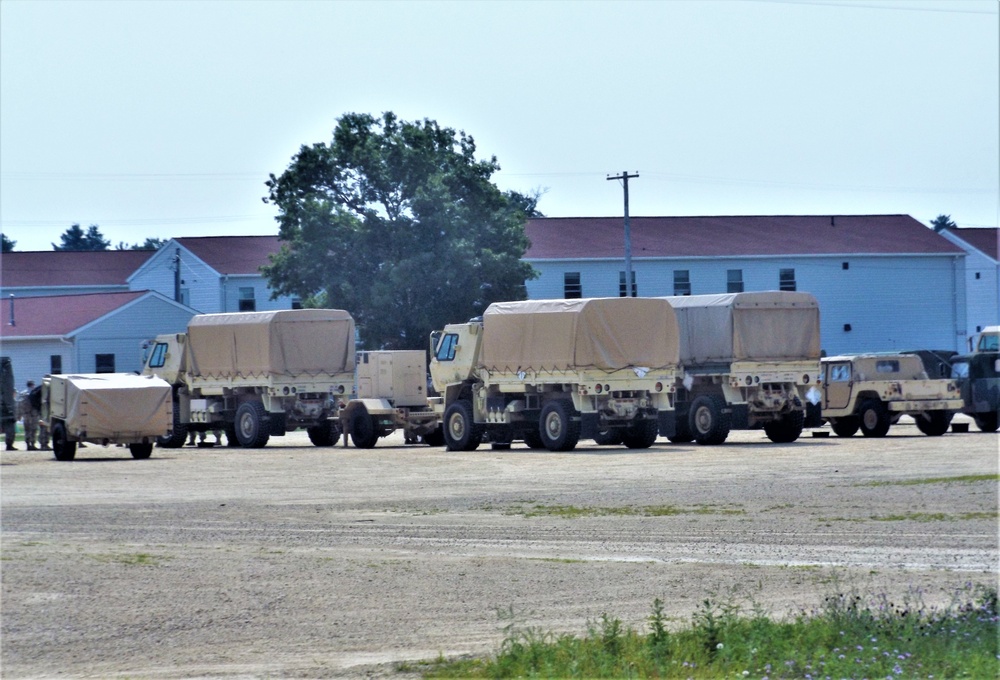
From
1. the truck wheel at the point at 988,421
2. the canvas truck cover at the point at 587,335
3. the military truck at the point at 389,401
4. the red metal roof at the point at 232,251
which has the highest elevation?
the red metal roof at the point at 232,251

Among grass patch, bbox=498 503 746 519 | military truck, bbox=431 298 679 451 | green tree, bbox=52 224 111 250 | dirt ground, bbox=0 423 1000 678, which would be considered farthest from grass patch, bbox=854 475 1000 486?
green tree, bbox=52 224 111 250

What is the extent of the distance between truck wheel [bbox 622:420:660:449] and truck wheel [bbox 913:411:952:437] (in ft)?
24.6

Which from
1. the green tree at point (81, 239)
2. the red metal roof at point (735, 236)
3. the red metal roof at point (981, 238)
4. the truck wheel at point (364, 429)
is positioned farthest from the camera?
the green tree at point (81, 239)

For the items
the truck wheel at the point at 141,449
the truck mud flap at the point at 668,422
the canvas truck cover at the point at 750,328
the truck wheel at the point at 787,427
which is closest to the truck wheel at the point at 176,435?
the truck wheel at the point at 141,449

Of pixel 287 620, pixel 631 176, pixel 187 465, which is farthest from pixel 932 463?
pixel 631 176

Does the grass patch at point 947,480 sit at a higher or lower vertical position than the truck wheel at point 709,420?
lower

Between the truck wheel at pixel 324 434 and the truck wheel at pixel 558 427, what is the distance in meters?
7.98

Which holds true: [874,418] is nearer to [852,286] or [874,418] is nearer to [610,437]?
[610,437]

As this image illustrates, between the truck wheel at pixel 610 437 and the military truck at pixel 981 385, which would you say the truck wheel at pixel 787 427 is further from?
the military truck at pixel 981 385

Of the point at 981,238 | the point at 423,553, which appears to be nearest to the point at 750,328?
the point at 423,553

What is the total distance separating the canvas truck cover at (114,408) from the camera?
32812 millimetres

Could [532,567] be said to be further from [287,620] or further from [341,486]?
[341,486]

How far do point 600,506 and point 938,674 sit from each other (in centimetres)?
1166

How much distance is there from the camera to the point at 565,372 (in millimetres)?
32188
